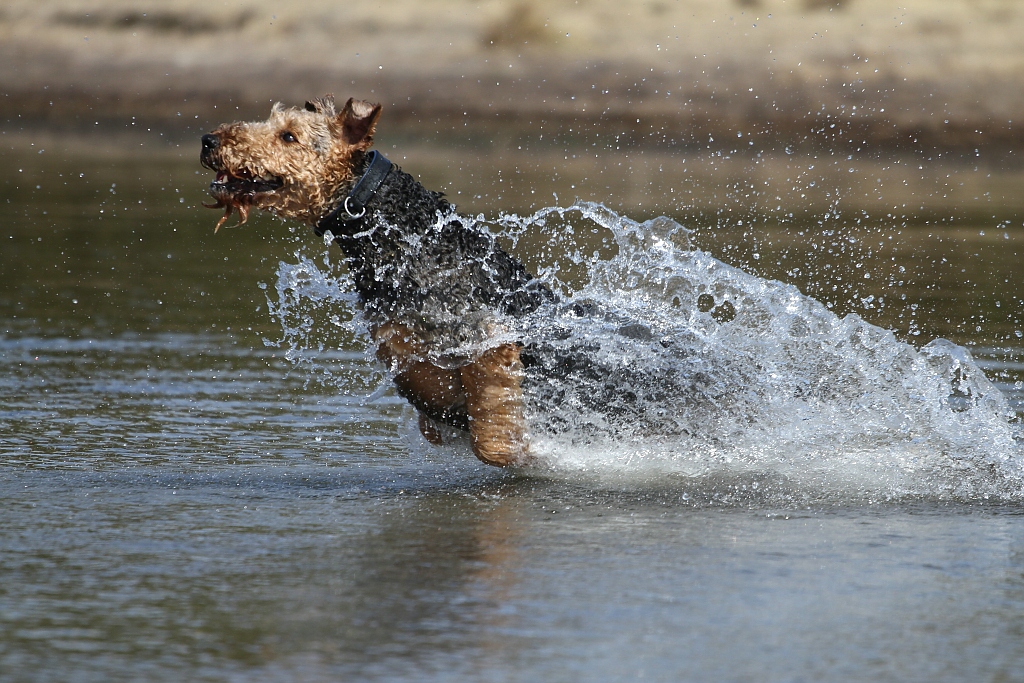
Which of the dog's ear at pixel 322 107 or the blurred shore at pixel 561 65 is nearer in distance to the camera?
the dog's ear at pixel 322 107

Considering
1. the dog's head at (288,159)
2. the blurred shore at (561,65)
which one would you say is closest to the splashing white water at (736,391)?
the dog's head at (288,159)

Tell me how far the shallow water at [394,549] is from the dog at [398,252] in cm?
40

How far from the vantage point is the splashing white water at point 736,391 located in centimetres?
645

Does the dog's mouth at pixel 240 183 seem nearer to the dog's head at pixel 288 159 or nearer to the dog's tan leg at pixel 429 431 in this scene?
the dog's head at pixel 288 159

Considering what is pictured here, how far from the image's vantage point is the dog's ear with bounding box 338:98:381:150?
242 inches

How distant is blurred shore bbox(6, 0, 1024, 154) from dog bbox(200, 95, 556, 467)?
22282mm

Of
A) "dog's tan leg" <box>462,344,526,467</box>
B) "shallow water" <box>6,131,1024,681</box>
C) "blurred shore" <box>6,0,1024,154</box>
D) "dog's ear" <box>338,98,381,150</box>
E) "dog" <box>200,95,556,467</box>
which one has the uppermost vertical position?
"blurred shore" <box>6,0,1024,154</box>

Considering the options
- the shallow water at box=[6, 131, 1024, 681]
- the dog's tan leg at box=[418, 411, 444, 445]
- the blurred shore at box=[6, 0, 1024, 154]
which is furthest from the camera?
the blurred shore at box=[6, 0, 1024, 154]

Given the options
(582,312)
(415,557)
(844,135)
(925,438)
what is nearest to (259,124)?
(582,312)

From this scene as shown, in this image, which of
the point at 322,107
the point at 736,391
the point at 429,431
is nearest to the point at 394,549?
the point at 429,431

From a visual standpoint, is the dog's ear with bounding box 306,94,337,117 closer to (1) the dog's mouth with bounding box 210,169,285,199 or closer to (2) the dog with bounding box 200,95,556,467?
(2) the dog with bounding box 200,95,556,467

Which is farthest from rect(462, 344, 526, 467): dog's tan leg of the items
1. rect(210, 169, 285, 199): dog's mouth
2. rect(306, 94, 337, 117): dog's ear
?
rect(306, 94, 337, 117): dog's ear

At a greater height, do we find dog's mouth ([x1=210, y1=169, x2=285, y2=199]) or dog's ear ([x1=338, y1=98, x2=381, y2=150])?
dog's ear ([x1=338, y1=98, x2=381, y2=150])

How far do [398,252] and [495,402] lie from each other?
809mm
